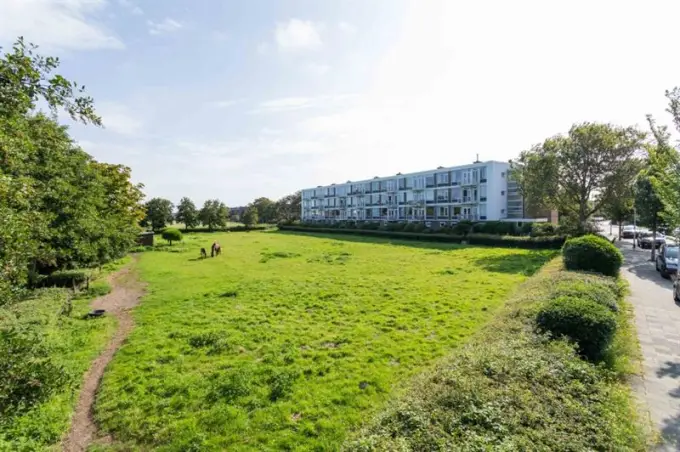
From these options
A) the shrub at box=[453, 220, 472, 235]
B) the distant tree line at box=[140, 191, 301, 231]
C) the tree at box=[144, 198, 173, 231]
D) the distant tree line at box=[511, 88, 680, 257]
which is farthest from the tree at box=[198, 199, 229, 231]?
the distant tree line at box=[511, 88, 680, 257]

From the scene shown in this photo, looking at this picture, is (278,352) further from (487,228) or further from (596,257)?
(487,228)

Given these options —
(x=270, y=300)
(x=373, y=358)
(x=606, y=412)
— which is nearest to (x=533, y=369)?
(x=606, y=412)

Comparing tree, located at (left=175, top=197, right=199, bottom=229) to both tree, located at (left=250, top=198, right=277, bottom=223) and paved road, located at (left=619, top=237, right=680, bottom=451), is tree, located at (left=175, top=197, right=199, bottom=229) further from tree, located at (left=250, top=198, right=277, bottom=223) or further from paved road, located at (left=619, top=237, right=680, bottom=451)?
paved road, located at (left=619, top=237, right=680, bottom=451)

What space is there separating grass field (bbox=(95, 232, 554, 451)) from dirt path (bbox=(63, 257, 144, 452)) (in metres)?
0.27

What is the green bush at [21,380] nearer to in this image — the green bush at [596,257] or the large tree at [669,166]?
the large tree at [669,166]

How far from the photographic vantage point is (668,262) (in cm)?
1641

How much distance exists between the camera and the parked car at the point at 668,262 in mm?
16125

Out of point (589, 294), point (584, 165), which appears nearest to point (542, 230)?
point (584, 165)

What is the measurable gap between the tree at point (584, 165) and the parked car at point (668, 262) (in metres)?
12.1

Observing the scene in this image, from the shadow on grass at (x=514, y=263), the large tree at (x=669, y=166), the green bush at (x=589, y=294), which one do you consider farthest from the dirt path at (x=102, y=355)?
the shadow on grass at (x=514, y=263)

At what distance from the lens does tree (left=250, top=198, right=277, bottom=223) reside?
95375 millimetres

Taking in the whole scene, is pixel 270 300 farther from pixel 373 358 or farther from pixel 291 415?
pixel 291 415

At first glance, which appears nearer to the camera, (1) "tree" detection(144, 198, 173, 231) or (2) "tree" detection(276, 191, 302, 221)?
(1) "tree" detection(144, 198, 173, 231)

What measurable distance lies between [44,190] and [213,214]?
57922 millimetres
